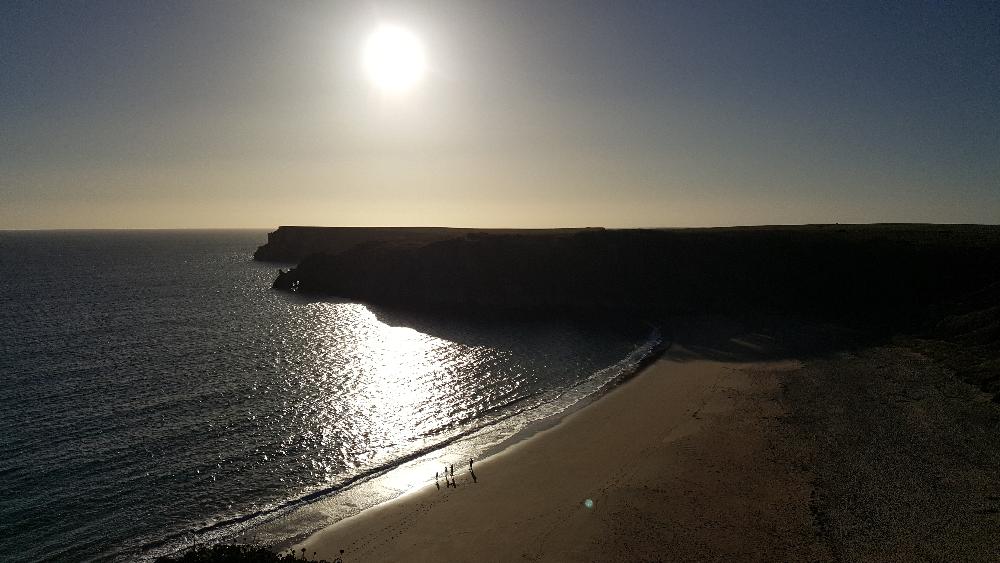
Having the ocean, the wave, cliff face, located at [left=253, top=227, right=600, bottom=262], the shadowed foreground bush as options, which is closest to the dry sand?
the ocean

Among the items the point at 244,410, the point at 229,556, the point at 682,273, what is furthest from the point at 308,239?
the point at 229,556

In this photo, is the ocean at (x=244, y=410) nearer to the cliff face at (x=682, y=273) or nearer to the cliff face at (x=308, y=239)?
the cliff face at (x=682, y=273)

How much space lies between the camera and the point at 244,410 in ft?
111

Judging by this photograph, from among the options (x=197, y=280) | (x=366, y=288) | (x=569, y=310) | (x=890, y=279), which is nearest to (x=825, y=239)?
(x=890, y=279)

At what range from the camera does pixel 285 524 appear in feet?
70.1

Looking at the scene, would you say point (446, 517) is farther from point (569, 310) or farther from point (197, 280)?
point (197, 280)

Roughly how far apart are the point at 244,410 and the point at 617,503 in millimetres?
25450

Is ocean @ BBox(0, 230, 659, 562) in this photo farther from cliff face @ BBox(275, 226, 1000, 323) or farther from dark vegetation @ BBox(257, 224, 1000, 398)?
cliff face @ BBox(275, 226, 1000, 323)

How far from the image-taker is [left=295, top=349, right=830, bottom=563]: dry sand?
1866cm

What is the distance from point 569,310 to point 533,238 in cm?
2262

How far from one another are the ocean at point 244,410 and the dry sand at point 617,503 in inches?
105

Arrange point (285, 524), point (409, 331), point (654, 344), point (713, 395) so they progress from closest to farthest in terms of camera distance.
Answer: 1. point (285, 524)
2. point (713, 395)
3. point (654, 344)
4. point (409, 331)

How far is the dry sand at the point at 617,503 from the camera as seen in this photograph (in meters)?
18.7

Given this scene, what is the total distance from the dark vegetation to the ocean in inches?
528
